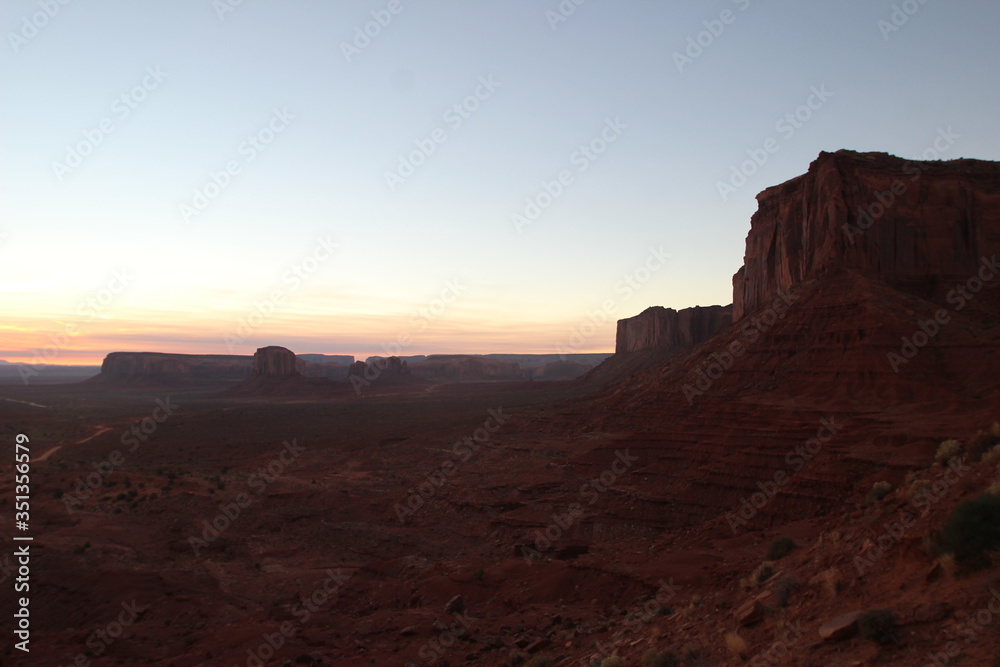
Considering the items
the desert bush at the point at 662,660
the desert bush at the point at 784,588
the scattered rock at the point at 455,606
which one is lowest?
the scattered rock at the point at 455,606

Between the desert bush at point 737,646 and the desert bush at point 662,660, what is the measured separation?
2.20ft

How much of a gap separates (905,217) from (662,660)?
115 feet

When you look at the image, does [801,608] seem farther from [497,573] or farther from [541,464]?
[541,464]

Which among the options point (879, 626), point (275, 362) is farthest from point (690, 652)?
point (275, 362)

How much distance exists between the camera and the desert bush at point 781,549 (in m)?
10.2

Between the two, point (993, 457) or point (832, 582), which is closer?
Result: point (832, 582)

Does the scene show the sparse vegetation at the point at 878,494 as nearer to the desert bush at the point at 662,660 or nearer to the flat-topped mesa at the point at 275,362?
the desert bush at the point at 662,660

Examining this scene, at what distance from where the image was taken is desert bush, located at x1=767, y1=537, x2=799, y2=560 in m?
10.2

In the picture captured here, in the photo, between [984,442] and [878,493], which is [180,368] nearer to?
[878,493]

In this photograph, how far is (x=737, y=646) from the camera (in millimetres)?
6633

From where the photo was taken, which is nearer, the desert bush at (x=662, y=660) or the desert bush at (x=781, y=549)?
the desert bush at (x=662, y=660)

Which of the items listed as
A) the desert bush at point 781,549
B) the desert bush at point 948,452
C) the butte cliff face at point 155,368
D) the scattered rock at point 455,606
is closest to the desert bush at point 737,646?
the desert bush at point 781,549

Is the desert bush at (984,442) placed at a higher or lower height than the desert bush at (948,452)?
higher

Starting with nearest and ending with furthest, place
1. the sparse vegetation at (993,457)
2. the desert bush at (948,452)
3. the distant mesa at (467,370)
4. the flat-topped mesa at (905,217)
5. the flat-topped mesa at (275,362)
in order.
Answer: the sparse vegetation at (993,457) → the desert bush at (948,452) → the flat-topped mesa at (905,217) → the flat-topped mesa at (275,362) → the distant mesa at (467,370)
